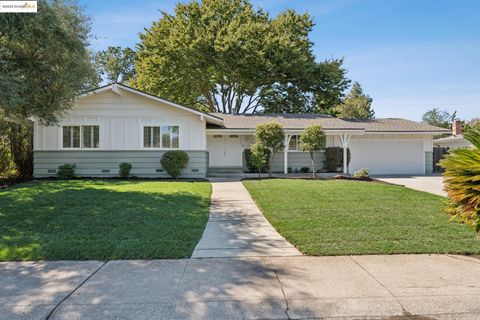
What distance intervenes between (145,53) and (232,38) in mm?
9172

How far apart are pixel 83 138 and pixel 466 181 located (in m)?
15.2

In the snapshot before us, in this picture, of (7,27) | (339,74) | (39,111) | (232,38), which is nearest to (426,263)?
(7,27)

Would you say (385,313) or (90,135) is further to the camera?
(90,135)

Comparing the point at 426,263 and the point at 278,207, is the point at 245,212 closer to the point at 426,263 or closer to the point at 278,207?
the point at 278,207

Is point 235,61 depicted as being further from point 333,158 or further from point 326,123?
point 333,158

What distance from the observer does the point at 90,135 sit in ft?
51.1

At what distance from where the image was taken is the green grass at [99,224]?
16.4ft

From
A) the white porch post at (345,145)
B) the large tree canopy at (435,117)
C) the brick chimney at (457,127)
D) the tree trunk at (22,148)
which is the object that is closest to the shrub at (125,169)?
the tree trunk at (22,148)

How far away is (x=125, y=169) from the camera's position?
15.2 m

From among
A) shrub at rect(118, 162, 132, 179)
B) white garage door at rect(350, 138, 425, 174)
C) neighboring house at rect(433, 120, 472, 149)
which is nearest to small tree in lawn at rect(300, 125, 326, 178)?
white garage door at rect(350, 138, 425, 174)

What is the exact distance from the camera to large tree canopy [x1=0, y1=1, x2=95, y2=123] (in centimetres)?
772

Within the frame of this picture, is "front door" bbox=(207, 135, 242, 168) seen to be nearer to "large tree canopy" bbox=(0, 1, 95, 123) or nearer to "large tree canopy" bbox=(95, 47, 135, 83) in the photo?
"large tree canopy" bbox=(0, 1, 95, 123)

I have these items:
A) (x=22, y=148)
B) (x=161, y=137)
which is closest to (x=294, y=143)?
(x=161, y=137)

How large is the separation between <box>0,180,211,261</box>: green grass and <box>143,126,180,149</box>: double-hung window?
5.57 metres
